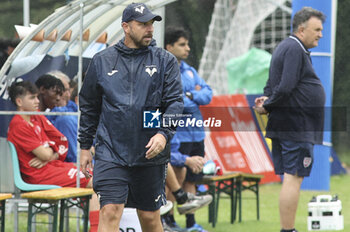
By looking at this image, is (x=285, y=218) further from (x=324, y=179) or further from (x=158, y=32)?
(x=324, y=179)

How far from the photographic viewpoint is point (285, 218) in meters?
7.16

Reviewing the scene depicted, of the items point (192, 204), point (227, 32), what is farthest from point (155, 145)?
point (227, 32)

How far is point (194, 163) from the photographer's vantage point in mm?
8281

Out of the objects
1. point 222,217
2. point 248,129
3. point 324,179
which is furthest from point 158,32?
point 248,129

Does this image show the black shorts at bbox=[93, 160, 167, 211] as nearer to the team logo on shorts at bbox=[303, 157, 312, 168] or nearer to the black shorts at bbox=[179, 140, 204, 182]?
the team logo on shorts at bbox=[303, 157, 312, 168]

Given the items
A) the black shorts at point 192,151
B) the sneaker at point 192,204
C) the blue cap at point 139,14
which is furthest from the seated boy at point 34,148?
the blue cap at point 139,14

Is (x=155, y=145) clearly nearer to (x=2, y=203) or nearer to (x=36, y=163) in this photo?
(x=2, y=203)

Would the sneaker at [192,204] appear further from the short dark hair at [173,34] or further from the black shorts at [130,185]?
the black shorts at [130,185]

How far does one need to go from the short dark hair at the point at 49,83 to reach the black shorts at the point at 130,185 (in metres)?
2.01

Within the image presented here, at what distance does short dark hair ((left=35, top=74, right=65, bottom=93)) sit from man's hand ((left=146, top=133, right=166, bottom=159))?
2.30m

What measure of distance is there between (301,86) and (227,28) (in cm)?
1016

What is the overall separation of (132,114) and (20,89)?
215 cm

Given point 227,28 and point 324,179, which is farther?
point 227,28

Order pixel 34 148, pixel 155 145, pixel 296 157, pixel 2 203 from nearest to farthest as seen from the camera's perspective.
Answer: pixel 155 145 < pixel 2 203 < pixel 296 157 < pixel 34 148
